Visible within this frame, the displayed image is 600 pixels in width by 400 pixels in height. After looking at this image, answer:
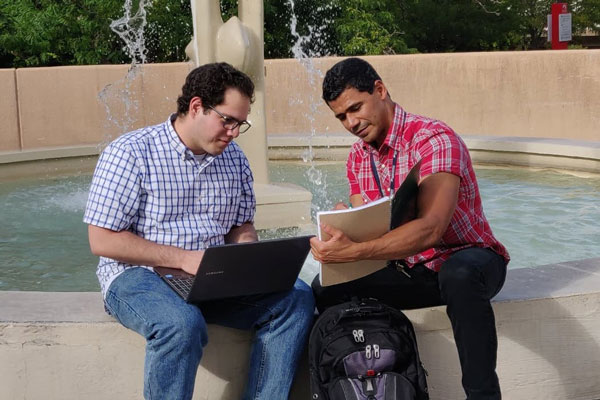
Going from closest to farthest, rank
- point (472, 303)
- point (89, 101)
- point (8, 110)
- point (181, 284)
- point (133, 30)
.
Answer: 1. point (472, 303)
2. point (181, 284)
3. point (8, 110)
4. point (89, 101)
5. point (133, 30)

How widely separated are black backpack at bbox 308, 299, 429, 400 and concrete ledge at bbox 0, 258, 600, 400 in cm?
41

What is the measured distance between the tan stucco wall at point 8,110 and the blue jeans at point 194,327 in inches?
294

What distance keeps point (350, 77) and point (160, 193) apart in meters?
0.75

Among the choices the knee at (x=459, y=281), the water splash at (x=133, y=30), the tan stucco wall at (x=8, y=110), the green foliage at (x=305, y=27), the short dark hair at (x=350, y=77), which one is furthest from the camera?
the green foliage at (x=305, y=27)

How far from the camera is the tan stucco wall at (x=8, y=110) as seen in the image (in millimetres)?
10195

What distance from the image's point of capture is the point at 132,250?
319 cm

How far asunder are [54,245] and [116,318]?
3.21 meters

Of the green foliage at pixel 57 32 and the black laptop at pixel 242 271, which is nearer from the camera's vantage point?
the black laptop at pixel 242 271

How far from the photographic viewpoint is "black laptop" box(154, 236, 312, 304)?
9.90ft

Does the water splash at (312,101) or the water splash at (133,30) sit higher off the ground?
the water splash at (133,30)

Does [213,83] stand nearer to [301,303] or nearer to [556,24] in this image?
[301,303]

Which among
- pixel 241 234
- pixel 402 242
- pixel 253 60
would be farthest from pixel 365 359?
pixel 253 60

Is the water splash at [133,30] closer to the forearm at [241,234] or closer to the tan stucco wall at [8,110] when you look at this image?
the tan stucco wall at [8,110]

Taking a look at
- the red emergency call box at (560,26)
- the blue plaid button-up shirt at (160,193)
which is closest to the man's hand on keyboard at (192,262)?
the blue plaid button-up shirt at (160,193)
